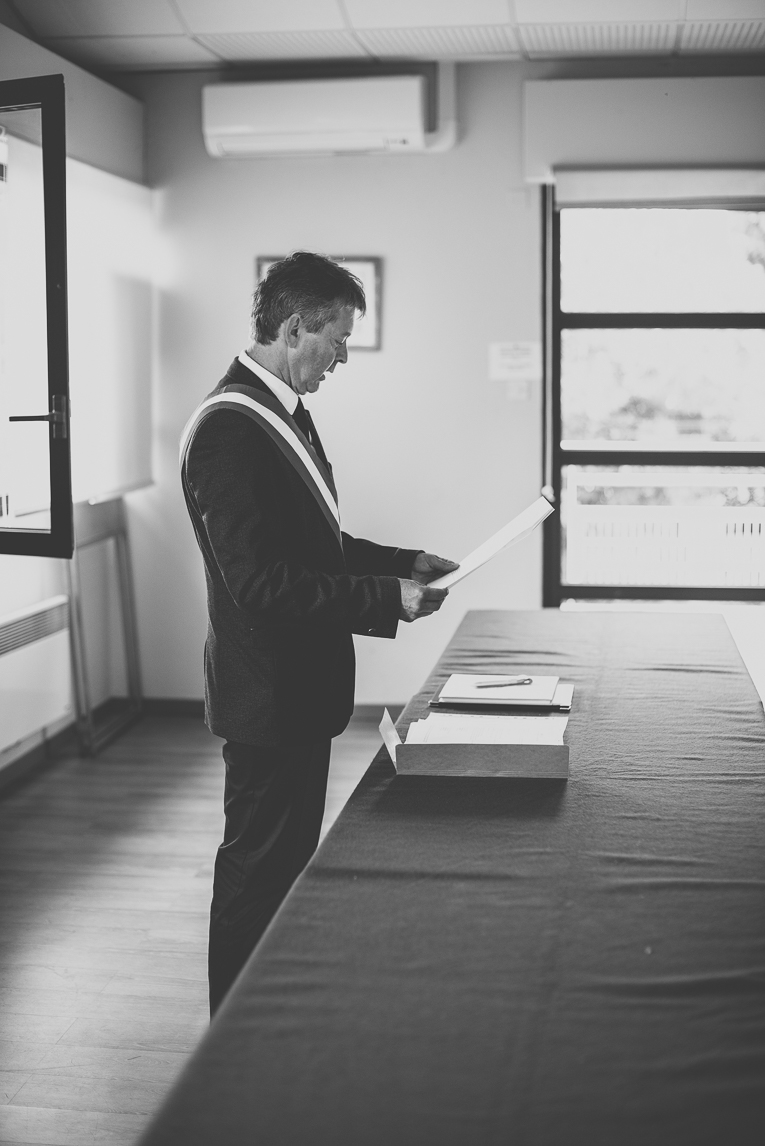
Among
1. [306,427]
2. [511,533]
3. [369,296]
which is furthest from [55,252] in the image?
[369,296]

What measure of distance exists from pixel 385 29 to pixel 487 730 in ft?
9.85

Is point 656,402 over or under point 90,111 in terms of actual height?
under

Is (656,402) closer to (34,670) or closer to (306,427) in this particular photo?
(34,670)

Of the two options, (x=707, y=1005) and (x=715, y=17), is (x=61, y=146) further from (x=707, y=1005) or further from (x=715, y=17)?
(x=707, y=1005)

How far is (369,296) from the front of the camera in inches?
183

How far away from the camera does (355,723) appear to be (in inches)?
190

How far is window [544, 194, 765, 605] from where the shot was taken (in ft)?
15.1

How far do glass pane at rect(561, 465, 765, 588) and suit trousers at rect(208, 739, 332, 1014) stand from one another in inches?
112

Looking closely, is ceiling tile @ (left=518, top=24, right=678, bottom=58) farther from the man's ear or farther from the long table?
the long table

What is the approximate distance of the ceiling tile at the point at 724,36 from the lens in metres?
3.90

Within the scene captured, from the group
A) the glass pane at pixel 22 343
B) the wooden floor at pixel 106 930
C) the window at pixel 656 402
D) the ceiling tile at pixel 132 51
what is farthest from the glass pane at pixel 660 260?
the glass pane at pixel 22 343

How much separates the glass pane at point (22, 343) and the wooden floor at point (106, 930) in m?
0.99

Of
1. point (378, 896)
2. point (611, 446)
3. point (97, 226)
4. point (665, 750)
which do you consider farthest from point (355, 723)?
point (378, 896)

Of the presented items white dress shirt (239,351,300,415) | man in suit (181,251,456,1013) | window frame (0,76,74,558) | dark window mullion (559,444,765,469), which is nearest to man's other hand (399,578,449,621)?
man in suit (181,251,456,1013)
